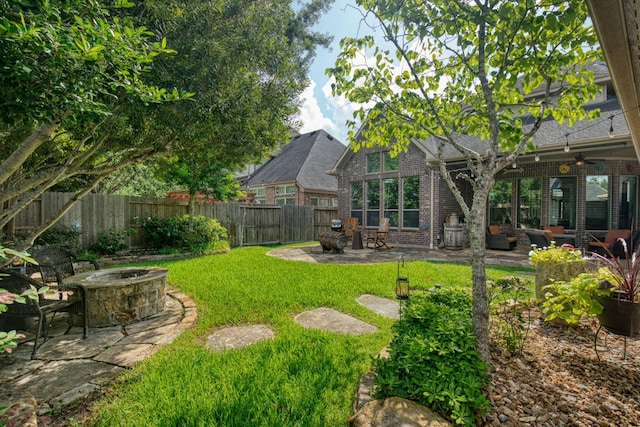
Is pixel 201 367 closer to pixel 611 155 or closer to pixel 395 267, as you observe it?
pixel 395 267

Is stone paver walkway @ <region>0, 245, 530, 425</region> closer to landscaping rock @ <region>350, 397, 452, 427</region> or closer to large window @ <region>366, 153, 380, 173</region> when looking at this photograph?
landscaping rock @ <region>350, 397, 452, 427</region>

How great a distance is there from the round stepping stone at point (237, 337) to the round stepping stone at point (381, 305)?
5.03ft

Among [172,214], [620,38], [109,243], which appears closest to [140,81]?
[620,38]

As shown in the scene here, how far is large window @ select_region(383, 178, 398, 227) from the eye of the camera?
39.7 feet

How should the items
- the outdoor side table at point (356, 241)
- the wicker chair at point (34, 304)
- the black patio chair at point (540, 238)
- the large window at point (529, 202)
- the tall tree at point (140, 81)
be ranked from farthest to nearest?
the outdoor side table at point (356, 241) < the large window at point (529, 202) < the black patio chair at point (540, 238) < the wicker chair at point (34, 304) < the tall tree at point (140, 81)

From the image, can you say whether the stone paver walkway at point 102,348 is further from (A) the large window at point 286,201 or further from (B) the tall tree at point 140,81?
(A) the large window at point 286,201

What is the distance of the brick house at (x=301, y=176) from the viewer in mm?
17734

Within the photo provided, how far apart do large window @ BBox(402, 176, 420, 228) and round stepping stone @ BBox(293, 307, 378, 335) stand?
826 cm

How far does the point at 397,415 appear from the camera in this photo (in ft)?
5.28

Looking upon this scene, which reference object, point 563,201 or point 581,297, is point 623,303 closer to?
point 581,297

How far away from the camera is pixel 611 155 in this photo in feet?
29.3

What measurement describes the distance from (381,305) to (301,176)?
1391cm

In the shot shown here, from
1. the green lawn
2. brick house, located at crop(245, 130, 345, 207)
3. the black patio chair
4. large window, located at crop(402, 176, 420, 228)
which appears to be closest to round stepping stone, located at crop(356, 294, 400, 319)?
the green lawn

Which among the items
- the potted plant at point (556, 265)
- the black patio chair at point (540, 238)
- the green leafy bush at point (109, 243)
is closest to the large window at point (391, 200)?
the black patio chair at point (540, 238)
